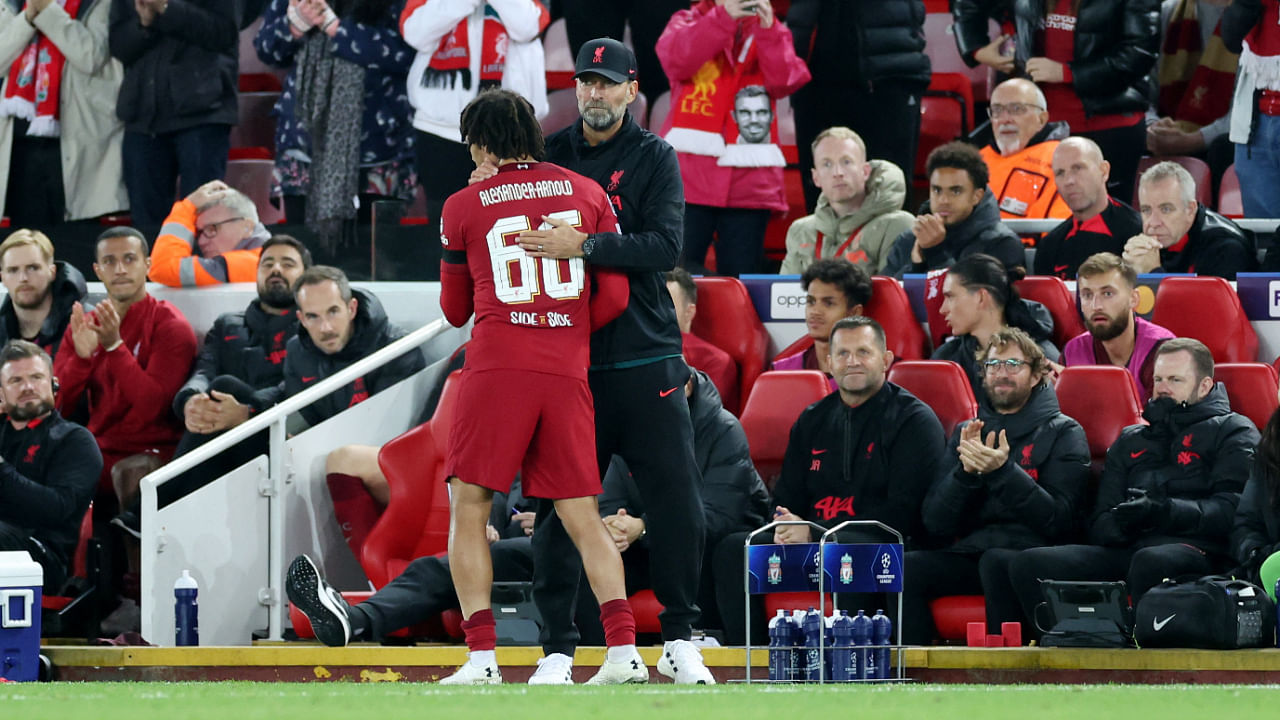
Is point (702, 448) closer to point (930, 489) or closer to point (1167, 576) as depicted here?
point (930, 489)

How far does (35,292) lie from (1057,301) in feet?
14.9

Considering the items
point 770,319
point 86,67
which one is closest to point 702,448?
point 770,319

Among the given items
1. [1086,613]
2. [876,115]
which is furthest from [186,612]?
[876,115]

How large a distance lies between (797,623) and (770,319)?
98.1 inches

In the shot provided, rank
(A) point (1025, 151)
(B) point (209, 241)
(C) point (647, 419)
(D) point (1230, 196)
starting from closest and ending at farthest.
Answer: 1. (C) point (647, 419)
2. (A) point (1025, 151)
3. (B) point (209, 241)
4. (D) point (1230, 196)

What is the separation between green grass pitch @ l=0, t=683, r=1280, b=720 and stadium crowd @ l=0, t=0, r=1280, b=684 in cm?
45

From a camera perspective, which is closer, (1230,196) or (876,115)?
(876,115)

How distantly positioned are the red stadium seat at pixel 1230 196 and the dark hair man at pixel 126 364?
5156 mm

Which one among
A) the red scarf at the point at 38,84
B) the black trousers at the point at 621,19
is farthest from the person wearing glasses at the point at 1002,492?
the red scarf at the point at 38,84

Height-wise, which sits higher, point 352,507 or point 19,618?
point 352,507

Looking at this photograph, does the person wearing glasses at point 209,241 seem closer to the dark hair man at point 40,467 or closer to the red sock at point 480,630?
the dark hair man at point 40,467

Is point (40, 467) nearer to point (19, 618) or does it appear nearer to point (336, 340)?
point (336, 340)

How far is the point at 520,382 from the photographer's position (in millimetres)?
4879

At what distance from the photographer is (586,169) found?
5.30 metres
